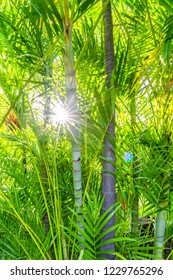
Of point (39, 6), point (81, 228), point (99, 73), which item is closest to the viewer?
point (39, 6)

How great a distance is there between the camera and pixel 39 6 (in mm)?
454

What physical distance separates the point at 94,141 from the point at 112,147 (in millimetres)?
40

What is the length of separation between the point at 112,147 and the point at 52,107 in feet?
0.51

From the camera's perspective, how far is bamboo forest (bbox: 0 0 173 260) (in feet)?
1.68

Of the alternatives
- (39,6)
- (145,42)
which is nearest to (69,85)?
(39,6)

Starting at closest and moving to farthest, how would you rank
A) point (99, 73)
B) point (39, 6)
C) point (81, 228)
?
point (39, 6) → point (81, 228) → point (99, 73)

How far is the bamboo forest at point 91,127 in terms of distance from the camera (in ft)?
1.68

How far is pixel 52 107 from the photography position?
0.60 meters

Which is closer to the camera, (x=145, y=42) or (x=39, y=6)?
(x=39, y=6)

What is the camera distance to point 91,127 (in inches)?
20.7
